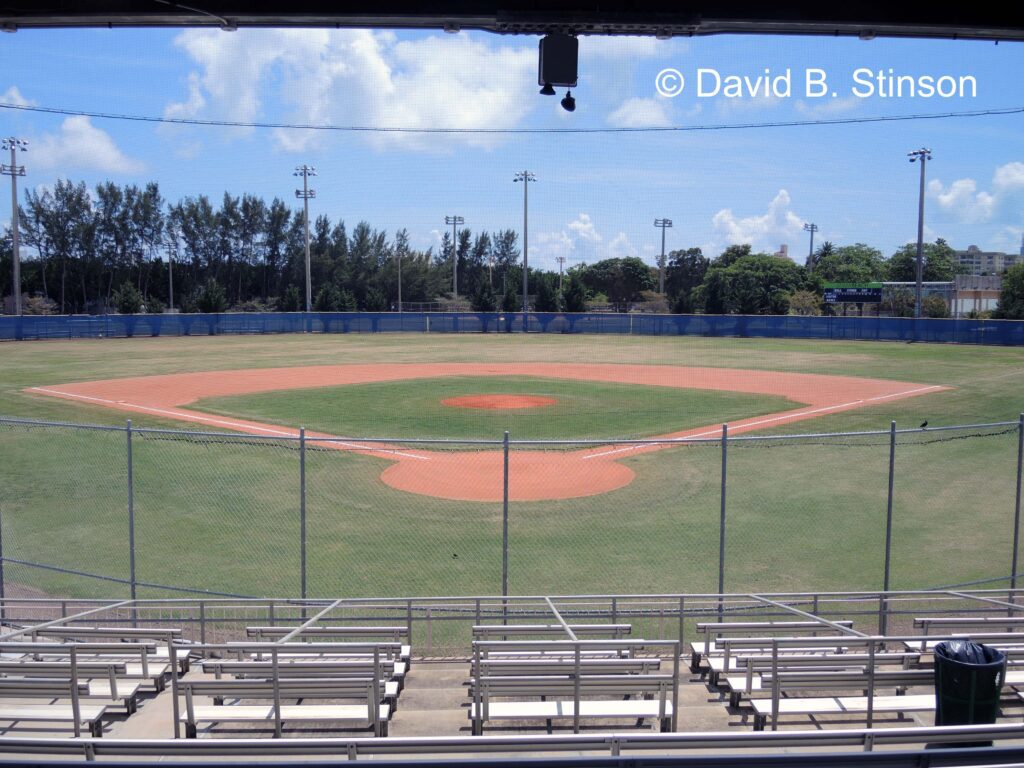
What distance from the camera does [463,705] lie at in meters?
7.51

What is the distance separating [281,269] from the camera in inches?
4412

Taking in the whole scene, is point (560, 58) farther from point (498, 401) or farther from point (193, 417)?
point (498, 401)

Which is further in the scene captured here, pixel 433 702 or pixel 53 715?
pixel 433 702

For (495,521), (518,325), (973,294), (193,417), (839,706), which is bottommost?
(495,521)

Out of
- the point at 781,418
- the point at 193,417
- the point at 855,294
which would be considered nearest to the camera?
the point at 193,417

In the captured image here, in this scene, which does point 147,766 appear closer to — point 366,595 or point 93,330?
point 366,595

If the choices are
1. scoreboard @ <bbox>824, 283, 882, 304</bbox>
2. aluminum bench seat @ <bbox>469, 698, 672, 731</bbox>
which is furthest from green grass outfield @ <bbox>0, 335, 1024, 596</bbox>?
scoreboard @ <bbox>824, 283, 882, 304</bbox>

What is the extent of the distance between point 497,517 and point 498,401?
16.0 meters

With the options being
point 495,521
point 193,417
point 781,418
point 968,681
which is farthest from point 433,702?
point 781,418

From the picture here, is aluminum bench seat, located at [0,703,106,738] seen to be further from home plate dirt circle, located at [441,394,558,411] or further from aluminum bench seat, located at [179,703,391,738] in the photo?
home plate dirt circle, located at [441,394,558,411]

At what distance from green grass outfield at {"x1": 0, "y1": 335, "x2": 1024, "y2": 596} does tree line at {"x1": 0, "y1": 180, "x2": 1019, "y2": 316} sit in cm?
6180

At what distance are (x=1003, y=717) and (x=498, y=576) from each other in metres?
7.19

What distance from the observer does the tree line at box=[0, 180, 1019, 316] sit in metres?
89.9

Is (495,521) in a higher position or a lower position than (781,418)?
lower
